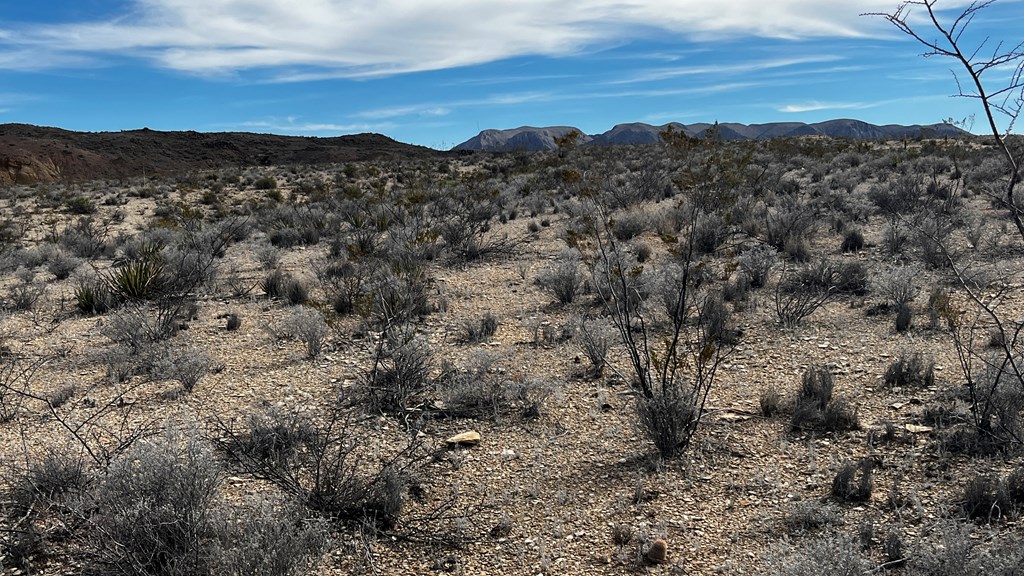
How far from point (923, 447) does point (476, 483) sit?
2944 millimetres

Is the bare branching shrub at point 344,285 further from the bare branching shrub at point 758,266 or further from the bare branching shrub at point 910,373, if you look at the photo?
the bare branching shrub at point 910,373

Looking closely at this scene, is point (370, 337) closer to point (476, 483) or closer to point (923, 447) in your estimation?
point (476, 483)

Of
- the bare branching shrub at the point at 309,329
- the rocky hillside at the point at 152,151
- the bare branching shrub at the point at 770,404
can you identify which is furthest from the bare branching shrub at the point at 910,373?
the rocky hillside at the point at 152,151

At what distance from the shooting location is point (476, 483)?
164 inches

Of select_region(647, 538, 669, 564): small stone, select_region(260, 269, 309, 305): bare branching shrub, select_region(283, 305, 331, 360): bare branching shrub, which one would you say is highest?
select_region(260, 269, 309, 305): bare branching shrub

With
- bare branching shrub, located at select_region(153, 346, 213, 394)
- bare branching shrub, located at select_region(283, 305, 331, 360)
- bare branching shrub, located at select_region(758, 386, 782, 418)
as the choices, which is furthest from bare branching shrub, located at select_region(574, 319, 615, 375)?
bare branching shrub, located at select_region(153, 346, 213, 394)

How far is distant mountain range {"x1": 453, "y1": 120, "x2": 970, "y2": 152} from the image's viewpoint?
945 cm

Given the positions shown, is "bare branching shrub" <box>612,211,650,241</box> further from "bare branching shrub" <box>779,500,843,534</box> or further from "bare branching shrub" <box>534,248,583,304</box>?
"bare branching shrub" <box>779,500,843,534</box>

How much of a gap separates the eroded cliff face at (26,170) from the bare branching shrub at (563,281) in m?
41.9

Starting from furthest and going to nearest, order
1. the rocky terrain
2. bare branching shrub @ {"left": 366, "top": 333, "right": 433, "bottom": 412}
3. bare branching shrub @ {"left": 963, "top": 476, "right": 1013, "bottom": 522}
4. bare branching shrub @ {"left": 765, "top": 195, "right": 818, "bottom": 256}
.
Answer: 1. bare branching shrub @ {"left": 765, "top": 195, "right": 818, "bottom": 256}
2. bare branching shrub @ {"left": 366, "top": 333, "right": 433, "bottom": 412}
3. bare branching shrub @ {"left": 963, "top": 476, "right": 1013, "bottom": 522}
4. the rocky terrain

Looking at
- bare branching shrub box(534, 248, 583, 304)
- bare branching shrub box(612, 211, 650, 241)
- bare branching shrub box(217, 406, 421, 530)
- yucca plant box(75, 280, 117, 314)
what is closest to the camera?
bare branching shrub box(217, 406, 421, 530)

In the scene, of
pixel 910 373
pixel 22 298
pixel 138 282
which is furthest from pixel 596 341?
pixel 22 298

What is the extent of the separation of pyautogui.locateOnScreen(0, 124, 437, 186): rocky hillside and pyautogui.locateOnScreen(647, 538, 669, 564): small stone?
4683cm

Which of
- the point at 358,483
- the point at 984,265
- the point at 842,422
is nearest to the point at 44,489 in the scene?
the point at 358,483
